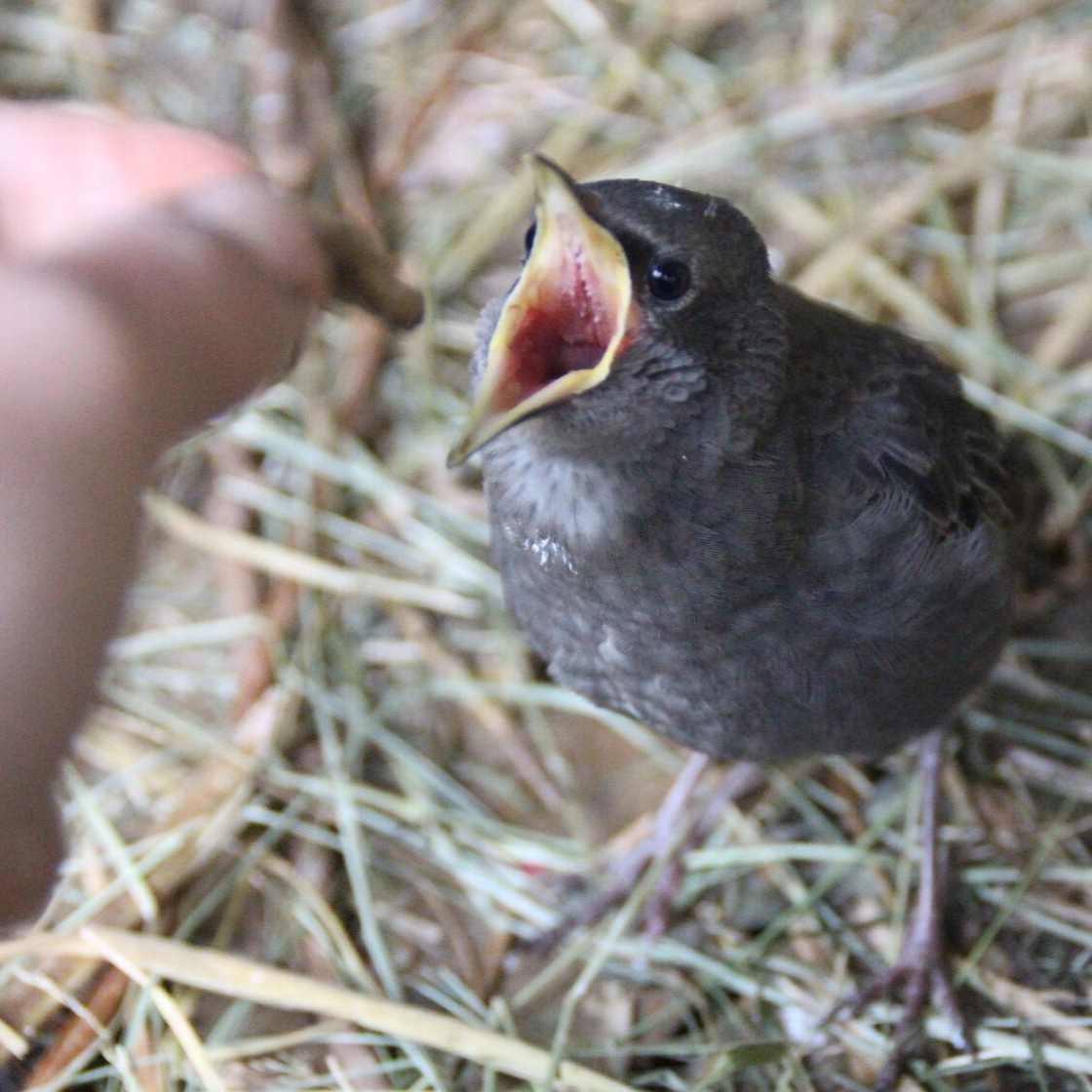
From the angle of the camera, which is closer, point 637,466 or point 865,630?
point 637,466

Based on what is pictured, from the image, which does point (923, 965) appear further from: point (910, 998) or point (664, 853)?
point (664, 853)

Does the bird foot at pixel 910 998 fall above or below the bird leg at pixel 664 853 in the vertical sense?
below

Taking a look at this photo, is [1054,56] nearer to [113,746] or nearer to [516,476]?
[516,476]

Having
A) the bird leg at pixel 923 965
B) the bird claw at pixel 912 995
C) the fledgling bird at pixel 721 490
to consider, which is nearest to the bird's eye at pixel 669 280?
the fledgling bird at pixel 721 490

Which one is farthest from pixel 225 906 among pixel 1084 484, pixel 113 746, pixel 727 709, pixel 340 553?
pixel 1084 484

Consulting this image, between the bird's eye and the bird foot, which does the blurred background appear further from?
the bird's eye

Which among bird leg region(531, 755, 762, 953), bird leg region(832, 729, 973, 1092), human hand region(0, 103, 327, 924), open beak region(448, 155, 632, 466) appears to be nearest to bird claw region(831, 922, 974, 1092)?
bird leg region(832, 729, 973, 1092)

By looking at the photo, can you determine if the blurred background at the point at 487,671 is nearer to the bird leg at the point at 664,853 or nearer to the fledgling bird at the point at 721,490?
the bird leg at the point at 664,853
